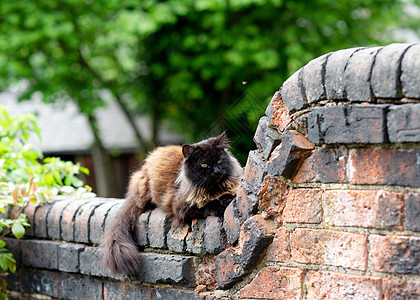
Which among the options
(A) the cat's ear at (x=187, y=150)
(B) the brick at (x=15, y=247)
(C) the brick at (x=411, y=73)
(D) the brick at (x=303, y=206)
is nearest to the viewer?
Answer: (C) the brick at (x=411, y=73)

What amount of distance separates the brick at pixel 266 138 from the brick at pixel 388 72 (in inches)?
18.9

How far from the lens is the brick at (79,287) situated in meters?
2.90

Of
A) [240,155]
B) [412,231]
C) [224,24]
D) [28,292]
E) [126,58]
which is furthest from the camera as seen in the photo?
[126,58]

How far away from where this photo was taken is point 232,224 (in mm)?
2197

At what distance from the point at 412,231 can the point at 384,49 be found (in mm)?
606

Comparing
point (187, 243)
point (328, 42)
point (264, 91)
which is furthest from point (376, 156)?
point (328, 42)

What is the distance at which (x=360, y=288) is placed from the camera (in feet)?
5.64

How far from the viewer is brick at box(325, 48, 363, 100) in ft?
5.77

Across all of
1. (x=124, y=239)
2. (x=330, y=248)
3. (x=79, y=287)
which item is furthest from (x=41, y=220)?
(x=330, y=248)

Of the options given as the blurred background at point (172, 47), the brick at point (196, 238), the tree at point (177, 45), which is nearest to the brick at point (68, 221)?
the brick at point (196, 238)

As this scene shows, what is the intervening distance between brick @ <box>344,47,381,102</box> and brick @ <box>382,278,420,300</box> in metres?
0.60

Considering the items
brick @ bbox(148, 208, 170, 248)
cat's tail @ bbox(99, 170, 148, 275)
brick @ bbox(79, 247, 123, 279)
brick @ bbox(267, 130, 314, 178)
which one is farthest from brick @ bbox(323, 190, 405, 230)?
brick @ bbox(79, 247, 123, 279)

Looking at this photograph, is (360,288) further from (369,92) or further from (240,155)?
(240,155)

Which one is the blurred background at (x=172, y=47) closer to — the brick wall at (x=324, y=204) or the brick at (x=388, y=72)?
the brick wall at (x=324, y=204)
